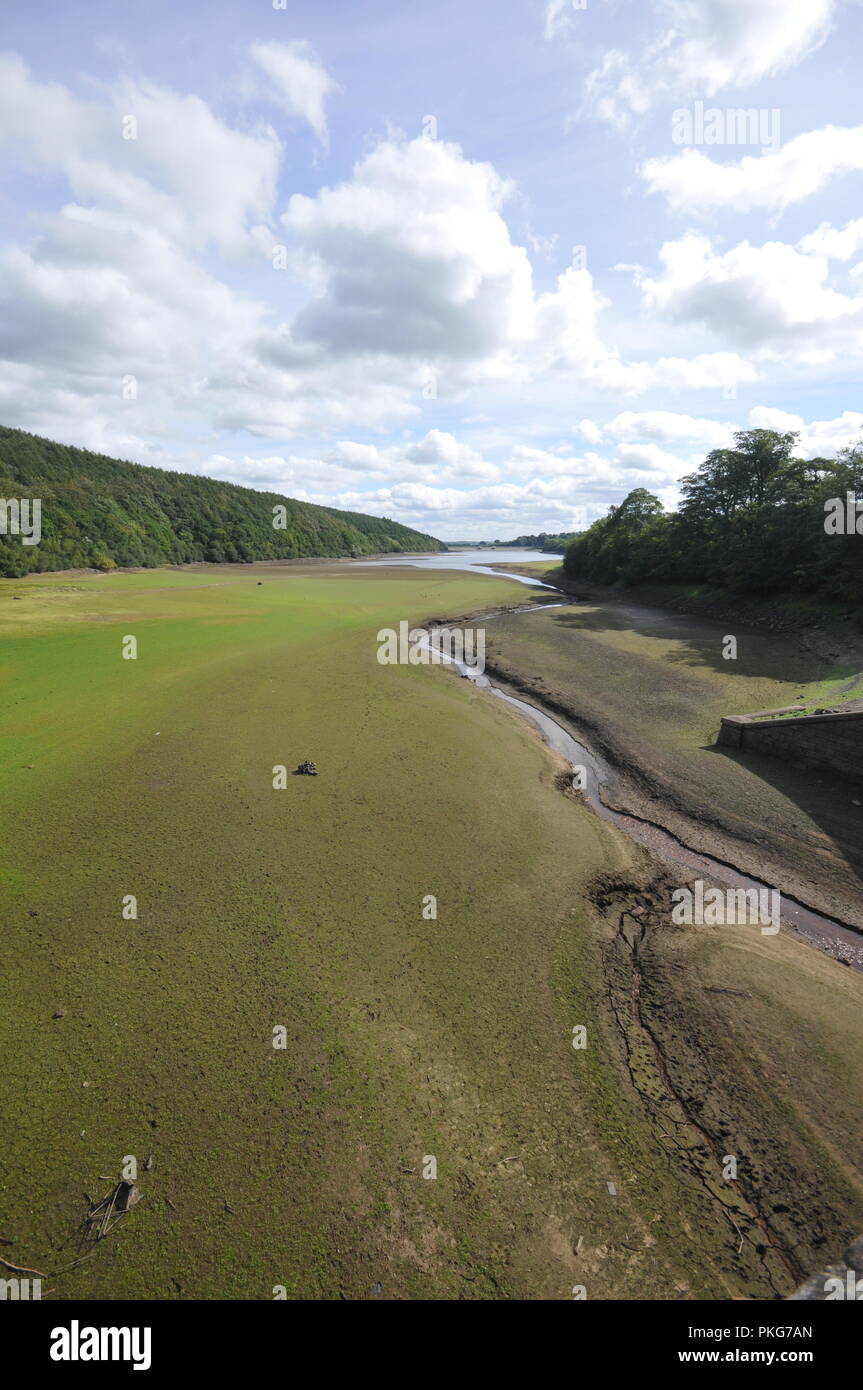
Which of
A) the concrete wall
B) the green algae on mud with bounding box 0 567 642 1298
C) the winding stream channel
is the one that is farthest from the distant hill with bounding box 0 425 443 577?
the concrete wall

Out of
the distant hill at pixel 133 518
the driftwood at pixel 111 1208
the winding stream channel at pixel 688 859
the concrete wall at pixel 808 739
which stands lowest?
the driftwood at pixel 111 1208

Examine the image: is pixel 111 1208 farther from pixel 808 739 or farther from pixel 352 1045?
pixel 808 739

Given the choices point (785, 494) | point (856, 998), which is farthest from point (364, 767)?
point (785, 494)

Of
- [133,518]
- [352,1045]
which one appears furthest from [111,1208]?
[133,518]

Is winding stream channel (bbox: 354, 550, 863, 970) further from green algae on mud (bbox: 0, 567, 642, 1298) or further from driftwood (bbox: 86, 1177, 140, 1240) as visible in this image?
driftwood (bbox: 86, 1177, 140, 1240)

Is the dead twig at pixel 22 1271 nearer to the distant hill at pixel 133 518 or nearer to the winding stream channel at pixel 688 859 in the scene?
the winding stream channel at pixel 688 859

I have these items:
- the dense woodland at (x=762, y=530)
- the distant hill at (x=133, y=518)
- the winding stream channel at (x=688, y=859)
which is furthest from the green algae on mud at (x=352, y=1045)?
the distant hill at (x=133, y=518)

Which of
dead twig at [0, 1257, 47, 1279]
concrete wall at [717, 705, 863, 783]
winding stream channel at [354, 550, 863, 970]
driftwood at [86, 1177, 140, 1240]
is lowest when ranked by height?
dead twig at [0, 1257, 47, 1279]

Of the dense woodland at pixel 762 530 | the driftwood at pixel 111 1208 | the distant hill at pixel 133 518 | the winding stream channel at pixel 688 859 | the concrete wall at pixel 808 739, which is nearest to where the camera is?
the driftwood at pixel 111 1208
